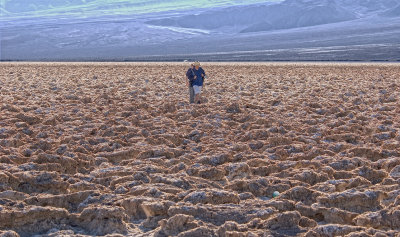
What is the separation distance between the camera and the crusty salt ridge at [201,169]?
4.97 m

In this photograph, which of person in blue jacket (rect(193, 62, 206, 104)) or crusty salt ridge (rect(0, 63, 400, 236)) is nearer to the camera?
crusty salt ridge (rect(0, 63, 400, 236))

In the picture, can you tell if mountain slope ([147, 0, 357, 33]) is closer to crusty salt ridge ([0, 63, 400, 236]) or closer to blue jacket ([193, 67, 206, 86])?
blue jacket ([193, 67, 206, 86])

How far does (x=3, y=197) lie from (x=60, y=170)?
1.16 metres

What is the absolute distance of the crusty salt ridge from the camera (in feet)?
16.3

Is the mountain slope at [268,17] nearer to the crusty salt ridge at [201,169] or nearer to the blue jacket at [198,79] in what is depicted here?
the blue jacket at [198,79]

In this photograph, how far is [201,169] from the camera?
21.8 ft

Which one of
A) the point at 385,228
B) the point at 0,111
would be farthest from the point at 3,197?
the point at 0,111

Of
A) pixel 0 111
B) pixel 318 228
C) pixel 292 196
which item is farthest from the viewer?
pixel 0 111

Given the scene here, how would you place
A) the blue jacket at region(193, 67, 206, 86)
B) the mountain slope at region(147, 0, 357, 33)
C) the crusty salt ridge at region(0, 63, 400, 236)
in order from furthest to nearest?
1. the mountain slope at region(147, 0, 357, 33)
2. the blue jacket at region(193, 67, 206, 86)
3. the crusty salt ridge at region(0, 63, 400, 236)

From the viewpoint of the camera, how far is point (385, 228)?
4.82m

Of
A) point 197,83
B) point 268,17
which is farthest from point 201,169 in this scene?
point 268,17

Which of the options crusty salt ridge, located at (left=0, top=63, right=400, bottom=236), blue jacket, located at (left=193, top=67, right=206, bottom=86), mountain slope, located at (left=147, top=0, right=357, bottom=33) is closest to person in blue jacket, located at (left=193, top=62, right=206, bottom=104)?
blue jacket, located at (left=193, top=67, right=206, bottom=86)

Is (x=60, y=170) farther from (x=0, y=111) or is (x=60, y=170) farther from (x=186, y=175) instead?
(x=0, y=111)

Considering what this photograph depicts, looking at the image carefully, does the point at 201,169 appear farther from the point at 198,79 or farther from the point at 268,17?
the point at 268,17
